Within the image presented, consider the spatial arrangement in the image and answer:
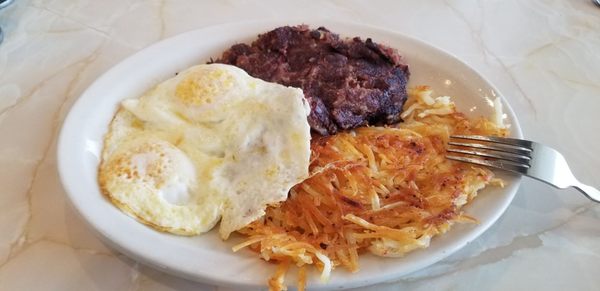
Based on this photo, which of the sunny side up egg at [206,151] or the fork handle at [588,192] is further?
the fork handle at [588,192]

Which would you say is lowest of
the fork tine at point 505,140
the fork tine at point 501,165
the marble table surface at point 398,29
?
the marble table surface at point 398,29

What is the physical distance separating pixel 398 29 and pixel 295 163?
162cm

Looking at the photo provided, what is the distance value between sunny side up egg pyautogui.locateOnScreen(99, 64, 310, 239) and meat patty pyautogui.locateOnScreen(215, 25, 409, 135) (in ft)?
0.64

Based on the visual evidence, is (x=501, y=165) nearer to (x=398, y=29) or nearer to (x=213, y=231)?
(x=213, y=231)

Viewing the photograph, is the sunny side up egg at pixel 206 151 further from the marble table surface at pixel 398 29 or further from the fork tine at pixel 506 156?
the fork tine at pixel 506 156

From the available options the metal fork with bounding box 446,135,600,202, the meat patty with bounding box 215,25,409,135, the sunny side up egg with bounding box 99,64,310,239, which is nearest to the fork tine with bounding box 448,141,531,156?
the metal fork with bounding box 446,135,600,202

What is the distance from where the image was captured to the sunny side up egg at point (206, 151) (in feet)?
5.57

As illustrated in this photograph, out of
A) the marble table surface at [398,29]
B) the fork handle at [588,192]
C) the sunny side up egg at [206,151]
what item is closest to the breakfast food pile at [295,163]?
the sunny side up egg at [206,151]

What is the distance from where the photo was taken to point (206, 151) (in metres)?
1.89

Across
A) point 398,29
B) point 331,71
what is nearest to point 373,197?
point 331,71

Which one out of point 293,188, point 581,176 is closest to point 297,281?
point 293,188

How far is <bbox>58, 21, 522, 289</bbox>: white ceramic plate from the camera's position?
4.97 feet

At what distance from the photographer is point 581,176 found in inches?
84.4

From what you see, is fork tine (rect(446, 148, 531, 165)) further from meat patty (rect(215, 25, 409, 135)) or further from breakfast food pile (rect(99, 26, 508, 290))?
meat patty (rect(215, 25, 409, 135))
